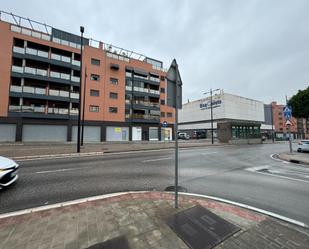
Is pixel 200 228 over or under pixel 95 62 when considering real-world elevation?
under

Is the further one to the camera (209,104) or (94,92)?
(209,104)

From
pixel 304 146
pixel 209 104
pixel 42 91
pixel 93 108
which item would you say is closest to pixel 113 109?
pixel 93 108

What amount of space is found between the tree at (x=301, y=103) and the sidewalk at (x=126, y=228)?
26375 millimetres

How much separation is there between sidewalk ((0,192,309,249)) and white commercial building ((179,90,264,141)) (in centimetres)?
4603

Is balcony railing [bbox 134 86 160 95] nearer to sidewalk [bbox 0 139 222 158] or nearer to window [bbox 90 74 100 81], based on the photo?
window [bbox 90 74 100 81]

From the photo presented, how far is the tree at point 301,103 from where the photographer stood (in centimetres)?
2144

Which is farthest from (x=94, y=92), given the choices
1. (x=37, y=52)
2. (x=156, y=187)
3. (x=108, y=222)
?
(x=108, y=222)

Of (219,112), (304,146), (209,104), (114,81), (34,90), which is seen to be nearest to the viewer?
(304,146)

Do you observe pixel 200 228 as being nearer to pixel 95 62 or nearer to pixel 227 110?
pixel 95 62

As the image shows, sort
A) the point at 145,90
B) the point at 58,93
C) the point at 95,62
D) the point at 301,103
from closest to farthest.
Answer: the point at 301,103 < the point at 58,93 < the point at 95,62 < the point at 145,90

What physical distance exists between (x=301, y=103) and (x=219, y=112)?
31.6 metres

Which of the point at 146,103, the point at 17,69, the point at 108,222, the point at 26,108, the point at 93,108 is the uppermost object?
the point at 17,69

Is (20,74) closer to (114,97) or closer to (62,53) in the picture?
(62,53)

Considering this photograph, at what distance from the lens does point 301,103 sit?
22.1 metres
